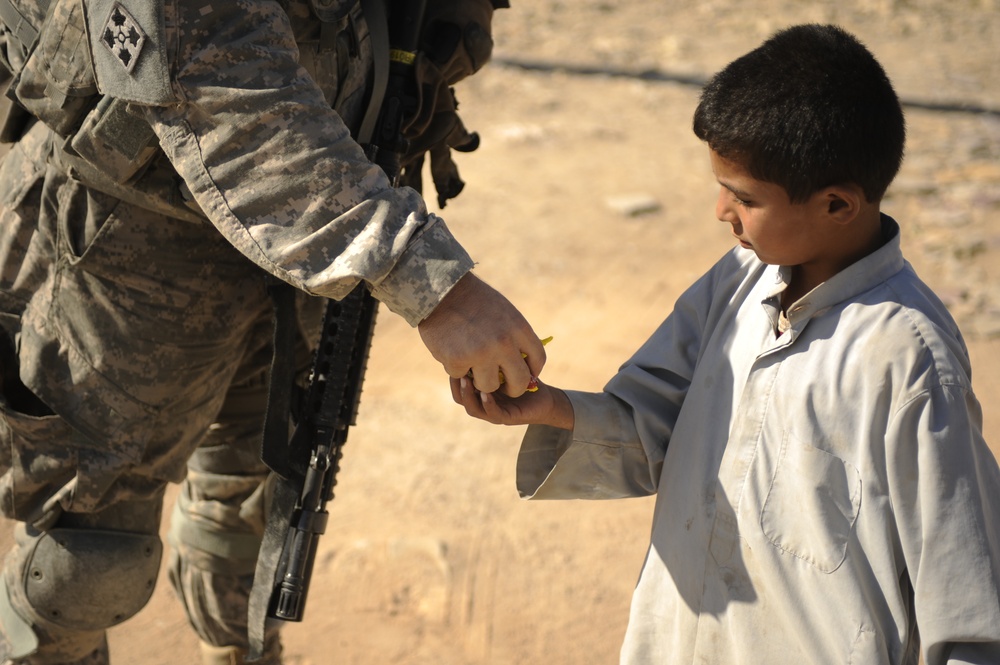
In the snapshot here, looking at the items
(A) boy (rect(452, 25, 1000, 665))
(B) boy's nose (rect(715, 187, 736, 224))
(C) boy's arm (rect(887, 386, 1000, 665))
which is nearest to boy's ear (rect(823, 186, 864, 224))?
(A) boy (rect(452, 25, 1000, 665))

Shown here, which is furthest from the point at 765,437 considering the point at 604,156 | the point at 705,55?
the point at 705,55

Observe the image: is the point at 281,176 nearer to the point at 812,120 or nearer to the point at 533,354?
the point at 533,354

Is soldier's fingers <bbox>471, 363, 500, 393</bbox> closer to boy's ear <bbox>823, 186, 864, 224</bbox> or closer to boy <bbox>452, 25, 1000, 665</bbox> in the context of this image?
boy <bbox>452, 25, 1000, 665</bbox>

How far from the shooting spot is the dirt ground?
10.7 feet

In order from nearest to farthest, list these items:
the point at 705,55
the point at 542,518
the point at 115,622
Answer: the point at 115,622, the point at 542,518, the point at 705,55

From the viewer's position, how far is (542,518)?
12.0 ft

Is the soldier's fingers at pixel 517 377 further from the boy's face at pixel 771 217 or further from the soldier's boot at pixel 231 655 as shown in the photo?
the soldier's boot at pixel 231 655

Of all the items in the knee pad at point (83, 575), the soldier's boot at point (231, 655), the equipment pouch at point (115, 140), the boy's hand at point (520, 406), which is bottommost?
the soldier's boot at point (231, 655)

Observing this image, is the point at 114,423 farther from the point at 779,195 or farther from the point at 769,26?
the point at 769,26

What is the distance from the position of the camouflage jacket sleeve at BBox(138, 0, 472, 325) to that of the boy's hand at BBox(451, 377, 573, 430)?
0.20m

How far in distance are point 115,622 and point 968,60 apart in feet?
23.7

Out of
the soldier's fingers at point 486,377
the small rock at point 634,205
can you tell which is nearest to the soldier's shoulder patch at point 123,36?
the soldier's fingers at point 486,377

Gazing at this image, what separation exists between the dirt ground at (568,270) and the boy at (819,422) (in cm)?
148

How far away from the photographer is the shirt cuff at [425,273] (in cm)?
172
